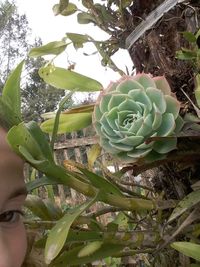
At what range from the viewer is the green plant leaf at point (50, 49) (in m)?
0.61

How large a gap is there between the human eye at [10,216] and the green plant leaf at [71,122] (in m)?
0.09

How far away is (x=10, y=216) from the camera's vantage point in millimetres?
451

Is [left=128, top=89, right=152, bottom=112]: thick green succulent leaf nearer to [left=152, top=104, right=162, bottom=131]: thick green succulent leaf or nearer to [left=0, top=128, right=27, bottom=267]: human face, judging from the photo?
[left=152, top=104, right=162, bottom=131]: thick green succulent leaf

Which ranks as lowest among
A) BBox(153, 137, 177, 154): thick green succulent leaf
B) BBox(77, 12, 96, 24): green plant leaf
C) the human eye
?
the human eye

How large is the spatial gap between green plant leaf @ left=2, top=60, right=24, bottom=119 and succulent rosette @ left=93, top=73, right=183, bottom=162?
0.25 ft

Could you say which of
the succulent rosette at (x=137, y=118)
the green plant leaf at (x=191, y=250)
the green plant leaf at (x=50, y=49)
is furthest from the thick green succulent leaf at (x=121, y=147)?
the green plant leaf at (x=50, y=49)

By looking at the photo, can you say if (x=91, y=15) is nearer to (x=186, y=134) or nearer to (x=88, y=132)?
(x=88, y=132)

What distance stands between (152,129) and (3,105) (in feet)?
0.42

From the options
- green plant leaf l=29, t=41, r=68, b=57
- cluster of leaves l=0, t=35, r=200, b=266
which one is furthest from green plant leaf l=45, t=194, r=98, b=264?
green plant leaf l=29, t=41, r=68, b=57

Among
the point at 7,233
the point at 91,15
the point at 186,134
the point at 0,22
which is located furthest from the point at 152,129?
the point at 0,22

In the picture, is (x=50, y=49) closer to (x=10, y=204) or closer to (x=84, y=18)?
(x=84, y=18)

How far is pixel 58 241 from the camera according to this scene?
1.29 feet

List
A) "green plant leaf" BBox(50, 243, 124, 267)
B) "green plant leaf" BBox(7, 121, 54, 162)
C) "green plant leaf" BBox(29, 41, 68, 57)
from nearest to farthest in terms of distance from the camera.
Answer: "green plant leaf" BBox(7, 121, 54, 162)
"green plant leaf" BBox(50, 243, 124, 267)
"green plant leaf" BBox(29, 41, 68, 57)

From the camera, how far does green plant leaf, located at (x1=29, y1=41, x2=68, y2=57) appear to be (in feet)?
2.00
